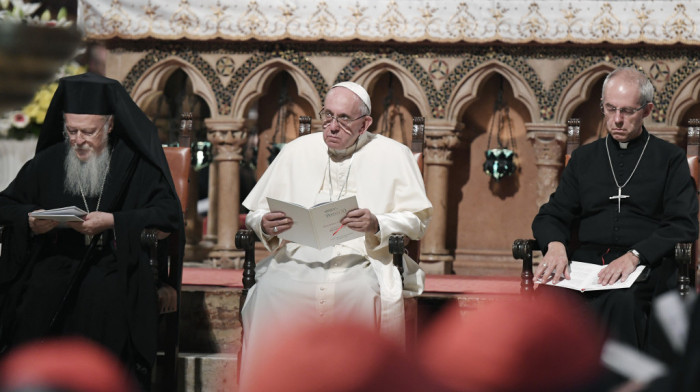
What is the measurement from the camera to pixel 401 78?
6.49m

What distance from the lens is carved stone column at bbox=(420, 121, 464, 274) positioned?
6.43 meters

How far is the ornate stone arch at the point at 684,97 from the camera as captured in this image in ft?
20.0

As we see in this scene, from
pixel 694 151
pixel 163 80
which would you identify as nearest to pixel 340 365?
pixel 694 151

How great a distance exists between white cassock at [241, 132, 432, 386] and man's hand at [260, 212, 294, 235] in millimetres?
183

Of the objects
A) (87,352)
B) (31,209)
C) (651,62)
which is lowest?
(31,209)

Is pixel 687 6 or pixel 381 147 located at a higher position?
pixel 687 6

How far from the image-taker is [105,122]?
15.0 feet

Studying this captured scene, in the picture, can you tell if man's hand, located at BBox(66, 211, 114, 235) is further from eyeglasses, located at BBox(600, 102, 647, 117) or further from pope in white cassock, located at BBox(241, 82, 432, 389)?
eyeglasses, located at BBox(600, 102, 647, 117)

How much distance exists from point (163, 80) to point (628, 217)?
372 centimetres

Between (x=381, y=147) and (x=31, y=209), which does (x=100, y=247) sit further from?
(x=381, y=147)

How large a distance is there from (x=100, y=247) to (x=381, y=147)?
57.4 inches

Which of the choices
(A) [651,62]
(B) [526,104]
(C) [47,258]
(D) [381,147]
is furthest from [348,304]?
Answer: (A) [651,62]

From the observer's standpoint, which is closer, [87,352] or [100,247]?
[87,352]

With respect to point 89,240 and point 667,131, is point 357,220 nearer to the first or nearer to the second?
point 89,240
